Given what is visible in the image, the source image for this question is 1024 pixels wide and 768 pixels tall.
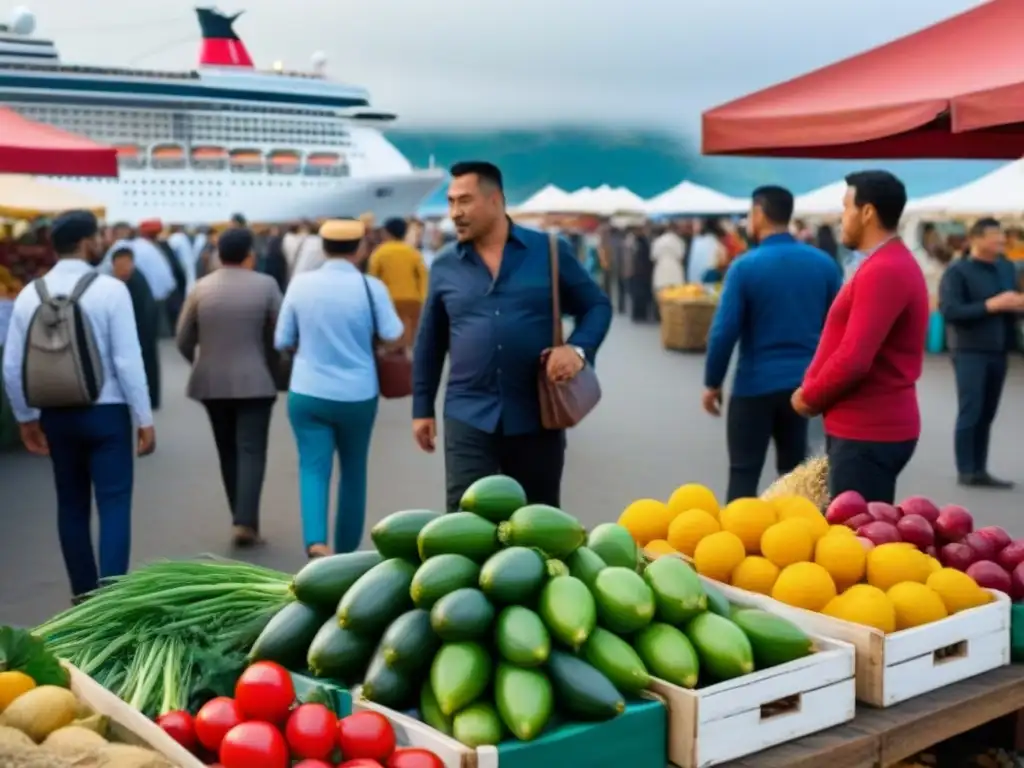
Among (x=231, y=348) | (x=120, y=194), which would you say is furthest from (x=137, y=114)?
(x=231, y=348)

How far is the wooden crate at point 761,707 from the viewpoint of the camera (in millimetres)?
2594

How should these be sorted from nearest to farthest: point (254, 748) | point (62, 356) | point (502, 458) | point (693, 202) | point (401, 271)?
point (254, 748) < point (502, 458) < point (62, 356) < point (401, 271) < point (693, 202)

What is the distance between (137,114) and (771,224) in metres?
50.6

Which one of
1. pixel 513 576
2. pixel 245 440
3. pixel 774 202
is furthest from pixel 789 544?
pixel 245 440

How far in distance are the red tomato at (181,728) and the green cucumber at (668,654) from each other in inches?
36.1

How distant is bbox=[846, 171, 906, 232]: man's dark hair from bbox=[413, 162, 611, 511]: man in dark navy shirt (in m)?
0.99

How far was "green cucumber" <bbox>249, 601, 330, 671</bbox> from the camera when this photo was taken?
2752 millimetres

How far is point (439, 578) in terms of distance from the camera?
2637 mm

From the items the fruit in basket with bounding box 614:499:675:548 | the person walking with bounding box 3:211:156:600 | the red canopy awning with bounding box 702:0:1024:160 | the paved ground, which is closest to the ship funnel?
the paved ground

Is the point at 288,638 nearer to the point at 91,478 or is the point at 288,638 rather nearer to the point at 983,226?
the point at 91,478

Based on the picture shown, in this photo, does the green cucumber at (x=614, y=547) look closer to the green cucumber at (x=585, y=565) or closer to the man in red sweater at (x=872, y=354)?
the green cucumber at (x=585, y=565)

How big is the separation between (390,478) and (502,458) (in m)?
4.84

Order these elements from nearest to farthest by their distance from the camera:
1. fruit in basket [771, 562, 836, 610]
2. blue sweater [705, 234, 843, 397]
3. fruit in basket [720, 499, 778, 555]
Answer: fruit in basket [771, 562, 836, 610], fruit in basket [720, 499, 778, 555], blue sweater [705, 234, 843, 397]

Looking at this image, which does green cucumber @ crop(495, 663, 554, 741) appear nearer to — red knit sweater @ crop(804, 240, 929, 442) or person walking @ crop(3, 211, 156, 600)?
red knit sweater @ crop(804, 240, 929, 442)
